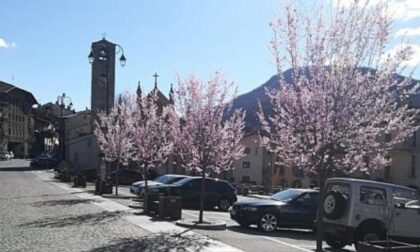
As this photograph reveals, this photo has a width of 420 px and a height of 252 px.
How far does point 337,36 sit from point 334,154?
89.4 inches

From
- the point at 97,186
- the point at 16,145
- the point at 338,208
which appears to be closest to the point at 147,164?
the point at 97,186

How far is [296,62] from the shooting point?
1227 cm

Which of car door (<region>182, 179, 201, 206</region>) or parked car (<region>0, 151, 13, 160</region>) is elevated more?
car door (<region>182, 179, 201, 206</region>)

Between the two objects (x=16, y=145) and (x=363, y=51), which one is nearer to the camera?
(x=363, y=51)

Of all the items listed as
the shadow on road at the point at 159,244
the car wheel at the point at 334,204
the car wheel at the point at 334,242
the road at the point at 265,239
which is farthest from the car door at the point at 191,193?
the car wheel at the point at 334,204

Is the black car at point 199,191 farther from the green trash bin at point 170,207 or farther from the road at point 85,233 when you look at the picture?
the green trash bin at point 170,207

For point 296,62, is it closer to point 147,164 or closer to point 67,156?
point 147,164

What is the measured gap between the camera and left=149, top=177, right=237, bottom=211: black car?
28875 millimetres

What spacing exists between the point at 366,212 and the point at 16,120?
136988 millimetres

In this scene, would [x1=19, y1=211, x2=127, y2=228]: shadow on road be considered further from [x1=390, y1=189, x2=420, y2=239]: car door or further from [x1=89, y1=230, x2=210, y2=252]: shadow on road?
[x1=390, y1=189, x2=420, y2=239]: car door

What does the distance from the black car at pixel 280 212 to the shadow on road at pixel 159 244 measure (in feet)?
13.0

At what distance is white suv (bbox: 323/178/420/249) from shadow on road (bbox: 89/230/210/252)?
332 cm

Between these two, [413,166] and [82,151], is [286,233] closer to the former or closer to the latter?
[413,166]

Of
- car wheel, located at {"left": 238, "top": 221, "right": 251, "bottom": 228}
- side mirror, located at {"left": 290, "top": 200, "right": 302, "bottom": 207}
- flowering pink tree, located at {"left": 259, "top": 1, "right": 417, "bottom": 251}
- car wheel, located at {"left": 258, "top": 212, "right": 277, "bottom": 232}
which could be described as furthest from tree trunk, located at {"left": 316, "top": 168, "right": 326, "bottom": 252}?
car wheel, located at {"left": 238, "top": 221, "right": 251, "bottom": 228}
